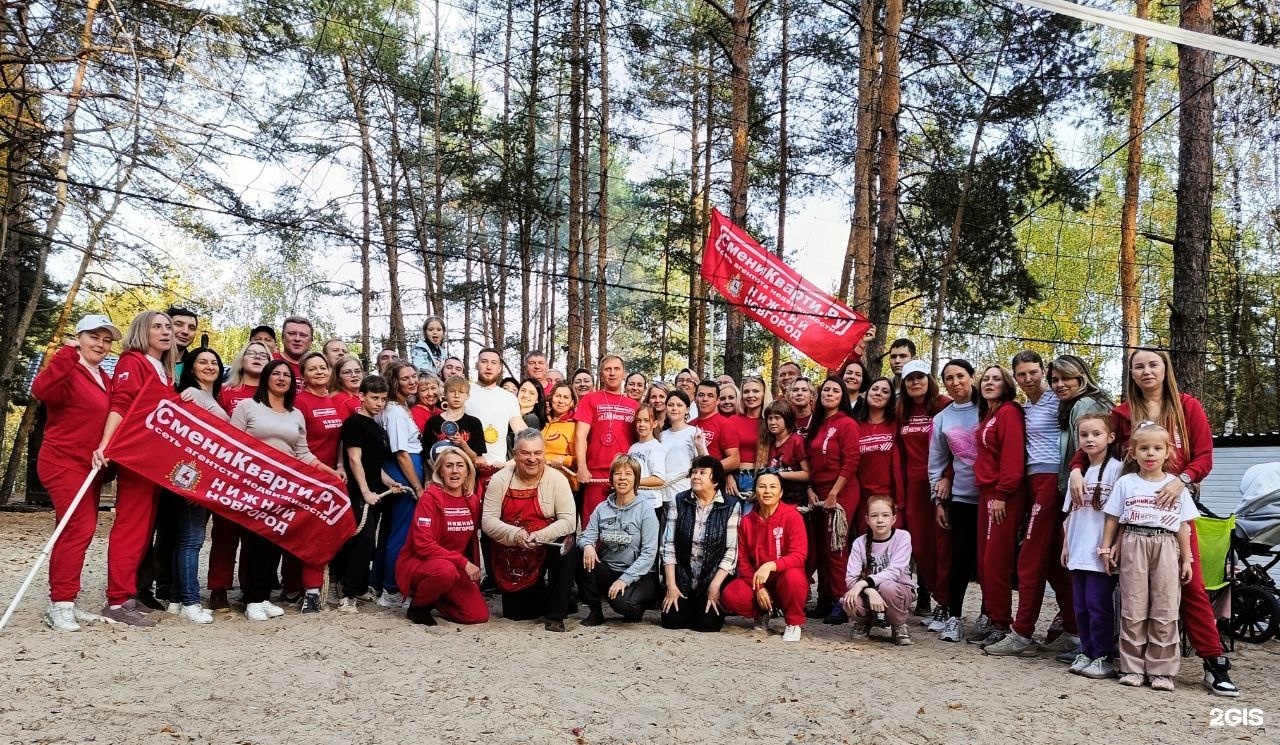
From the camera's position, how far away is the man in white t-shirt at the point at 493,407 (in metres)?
7.29

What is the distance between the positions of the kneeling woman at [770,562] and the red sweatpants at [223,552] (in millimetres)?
3539

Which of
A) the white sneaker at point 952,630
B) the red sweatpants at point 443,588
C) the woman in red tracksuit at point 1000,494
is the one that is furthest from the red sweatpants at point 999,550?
the red sweatpants at point 443,588

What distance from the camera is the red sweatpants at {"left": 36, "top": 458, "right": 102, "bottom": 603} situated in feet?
17.6

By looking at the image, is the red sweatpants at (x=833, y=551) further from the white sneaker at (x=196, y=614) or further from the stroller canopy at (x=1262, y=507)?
the white sneaker at (x=196, y=614)

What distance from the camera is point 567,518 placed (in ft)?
21.1

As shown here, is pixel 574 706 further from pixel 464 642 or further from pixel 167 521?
pixel 167 521

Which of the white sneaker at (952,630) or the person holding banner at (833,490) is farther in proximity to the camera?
the person holding banner at (833,490)

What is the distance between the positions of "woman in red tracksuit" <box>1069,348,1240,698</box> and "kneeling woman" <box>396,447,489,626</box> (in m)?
4.05

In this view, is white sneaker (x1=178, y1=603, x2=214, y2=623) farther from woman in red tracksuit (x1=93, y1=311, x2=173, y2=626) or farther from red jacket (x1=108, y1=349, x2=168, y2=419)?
red jacket (x1=108, y1=349, x2=168, y2=419)

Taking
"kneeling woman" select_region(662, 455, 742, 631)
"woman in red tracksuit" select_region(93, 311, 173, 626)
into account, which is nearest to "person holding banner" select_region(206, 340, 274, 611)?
"woman in red tracksuit" select_region(93, 311, 173, 626)

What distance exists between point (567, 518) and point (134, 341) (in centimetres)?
312

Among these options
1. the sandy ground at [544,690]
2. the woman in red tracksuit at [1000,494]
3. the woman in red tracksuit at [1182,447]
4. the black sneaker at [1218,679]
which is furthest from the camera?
the woman in red tracksuit at [1000,494]

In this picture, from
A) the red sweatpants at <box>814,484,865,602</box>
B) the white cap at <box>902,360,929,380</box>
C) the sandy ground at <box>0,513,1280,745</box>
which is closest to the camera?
the sandy ground at <box>0,513,1280,745</box>

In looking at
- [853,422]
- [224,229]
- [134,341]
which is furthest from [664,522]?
[224,229]
